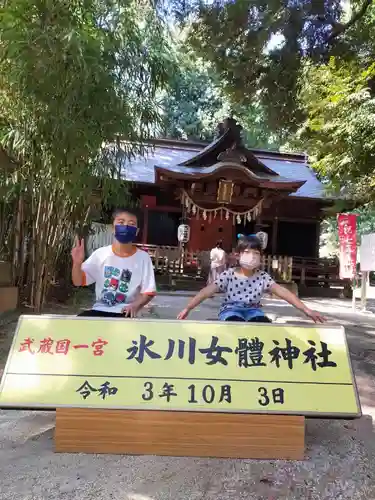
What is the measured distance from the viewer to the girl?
268 cm

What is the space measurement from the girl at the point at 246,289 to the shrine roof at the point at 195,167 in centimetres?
→ 893

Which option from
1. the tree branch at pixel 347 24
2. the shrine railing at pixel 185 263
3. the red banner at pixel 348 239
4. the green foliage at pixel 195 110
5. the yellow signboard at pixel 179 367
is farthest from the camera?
the green foliage at pixel 195 110

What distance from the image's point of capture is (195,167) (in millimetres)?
12609

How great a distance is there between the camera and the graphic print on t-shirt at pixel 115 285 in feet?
8.86

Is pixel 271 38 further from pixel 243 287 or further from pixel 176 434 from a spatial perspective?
pixel 176 434

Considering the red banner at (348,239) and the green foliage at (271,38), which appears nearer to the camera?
the green foliage at (271,38)

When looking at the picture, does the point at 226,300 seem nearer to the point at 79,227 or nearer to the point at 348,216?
the point at 79,227

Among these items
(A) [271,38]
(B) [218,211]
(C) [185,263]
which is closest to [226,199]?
(B) [218,211]

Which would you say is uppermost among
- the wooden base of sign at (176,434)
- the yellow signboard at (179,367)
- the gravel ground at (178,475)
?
the yellow signboard at (179,367)

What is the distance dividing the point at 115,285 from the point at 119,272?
0.27 ft

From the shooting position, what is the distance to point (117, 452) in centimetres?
217

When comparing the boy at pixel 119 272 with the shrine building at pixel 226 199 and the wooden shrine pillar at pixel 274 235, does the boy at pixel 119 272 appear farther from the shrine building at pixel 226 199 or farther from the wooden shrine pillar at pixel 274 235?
the wooden shrine pillar at pixel 274 235

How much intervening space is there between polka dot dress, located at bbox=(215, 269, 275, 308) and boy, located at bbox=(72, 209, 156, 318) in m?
0.45

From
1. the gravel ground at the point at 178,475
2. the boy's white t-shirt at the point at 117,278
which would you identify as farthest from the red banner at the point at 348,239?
the boy's white t-shirt at the point at 117,278
